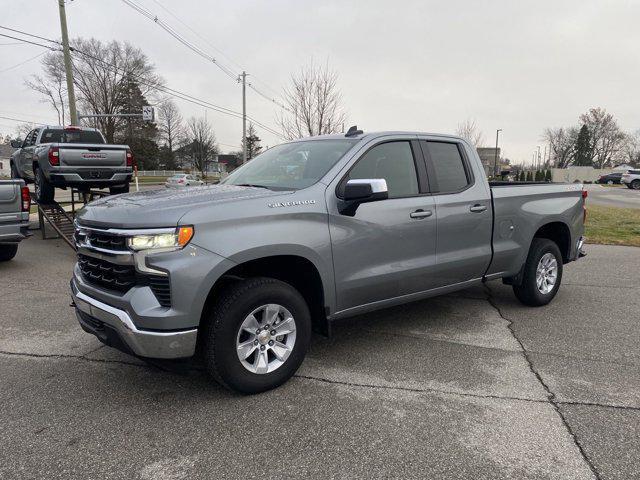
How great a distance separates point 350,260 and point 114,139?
199 ft

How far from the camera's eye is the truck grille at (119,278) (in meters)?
2.93

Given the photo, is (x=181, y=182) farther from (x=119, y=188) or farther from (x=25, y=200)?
(x=25, y=200)

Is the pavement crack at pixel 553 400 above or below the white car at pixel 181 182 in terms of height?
below

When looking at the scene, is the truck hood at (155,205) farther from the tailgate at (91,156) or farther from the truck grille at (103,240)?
the tailgate at (91,156)

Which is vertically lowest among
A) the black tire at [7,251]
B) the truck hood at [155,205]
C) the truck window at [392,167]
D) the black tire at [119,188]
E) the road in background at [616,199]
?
the road in background at [616,199]

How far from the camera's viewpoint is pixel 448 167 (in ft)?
15.3

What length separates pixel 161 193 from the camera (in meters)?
3.66

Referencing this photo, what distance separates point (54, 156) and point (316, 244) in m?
7.32

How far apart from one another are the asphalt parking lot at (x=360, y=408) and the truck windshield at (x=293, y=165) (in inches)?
60.1

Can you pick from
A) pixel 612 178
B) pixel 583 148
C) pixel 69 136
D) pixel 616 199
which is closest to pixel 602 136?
pixel 583 148

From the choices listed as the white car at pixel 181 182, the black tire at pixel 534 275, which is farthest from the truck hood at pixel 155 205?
the black tire at pixel 534 275

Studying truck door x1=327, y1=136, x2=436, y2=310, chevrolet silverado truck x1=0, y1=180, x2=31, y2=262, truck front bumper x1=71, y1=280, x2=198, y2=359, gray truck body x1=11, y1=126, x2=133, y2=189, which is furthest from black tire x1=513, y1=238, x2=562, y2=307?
gray truck body x1=11, y1=126, x2=133, y2=189

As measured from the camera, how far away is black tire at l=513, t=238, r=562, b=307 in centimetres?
534

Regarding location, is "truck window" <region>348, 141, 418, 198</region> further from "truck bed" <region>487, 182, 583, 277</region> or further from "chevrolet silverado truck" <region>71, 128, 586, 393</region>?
"truck bed" <region>487, 182, 583, 277</region>
